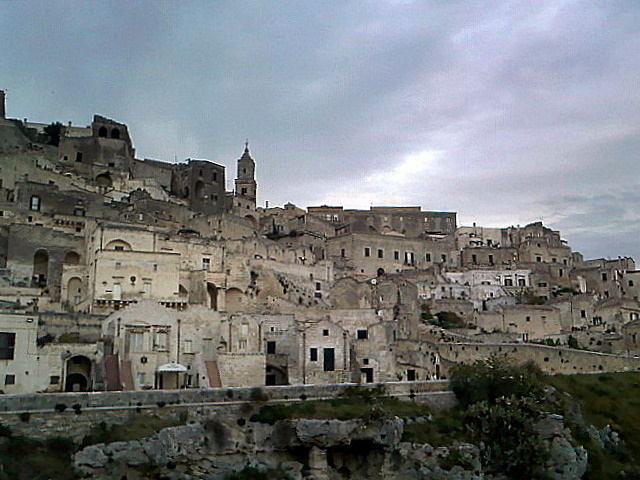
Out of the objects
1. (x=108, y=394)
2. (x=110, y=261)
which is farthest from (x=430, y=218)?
(x=108, y=394)

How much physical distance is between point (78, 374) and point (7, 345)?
Answer: 4.07 m

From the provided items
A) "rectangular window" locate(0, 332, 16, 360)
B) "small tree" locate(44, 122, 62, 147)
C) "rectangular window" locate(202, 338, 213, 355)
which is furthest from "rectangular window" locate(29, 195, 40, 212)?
"rectangular window" locate(202, 338, 213, 355)

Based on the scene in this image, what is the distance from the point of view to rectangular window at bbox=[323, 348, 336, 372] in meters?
42.2

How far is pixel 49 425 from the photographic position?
2802 centimetres

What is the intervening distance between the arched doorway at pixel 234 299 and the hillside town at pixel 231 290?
0.35 feet

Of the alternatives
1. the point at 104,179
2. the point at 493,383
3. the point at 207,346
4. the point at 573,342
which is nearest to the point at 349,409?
the point at 493,383

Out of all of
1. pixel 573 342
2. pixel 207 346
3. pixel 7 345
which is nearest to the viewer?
pixel 7 345

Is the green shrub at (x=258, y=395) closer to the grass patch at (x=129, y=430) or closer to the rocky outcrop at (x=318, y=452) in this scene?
the rocky outcrop at (x=318, y=452)

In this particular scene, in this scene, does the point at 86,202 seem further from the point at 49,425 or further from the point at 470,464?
the point at 470,464

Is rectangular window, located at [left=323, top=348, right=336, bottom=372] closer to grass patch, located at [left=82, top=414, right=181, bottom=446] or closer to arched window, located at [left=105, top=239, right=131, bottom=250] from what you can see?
grass patch, located at [left=82, top=414, right=181, bottom=446]

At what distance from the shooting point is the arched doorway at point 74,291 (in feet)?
155

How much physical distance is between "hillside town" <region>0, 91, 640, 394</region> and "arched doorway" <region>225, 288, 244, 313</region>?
11cm

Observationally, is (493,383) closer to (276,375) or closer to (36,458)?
(276,375)

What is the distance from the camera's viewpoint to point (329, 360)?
42.3 metres
